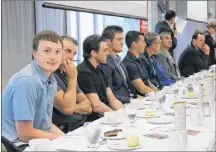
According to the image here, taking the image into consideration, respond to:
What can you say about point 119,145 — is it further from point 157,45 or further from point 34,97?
point 157,45

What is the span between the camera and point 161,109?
2.94m

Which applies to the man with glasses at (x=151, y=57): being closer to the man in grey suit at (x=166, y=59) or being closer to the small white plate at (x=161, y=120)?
the man in grey suit at (x=166, y=59)

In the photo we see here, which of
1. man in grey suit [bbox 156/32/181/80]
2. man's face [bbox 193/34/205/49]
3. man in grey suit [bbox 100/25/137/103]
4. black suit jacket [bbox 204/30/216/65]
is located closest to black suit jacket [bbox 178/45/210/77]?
man's face [bbox 193/34/205/49]

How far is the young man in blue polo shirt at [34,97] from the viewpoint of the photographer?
243 centimetres

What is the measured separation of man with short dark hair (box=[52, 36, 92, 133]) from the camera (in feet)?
10.4

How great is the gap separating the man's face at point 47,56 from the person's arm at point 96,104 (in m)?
0.96

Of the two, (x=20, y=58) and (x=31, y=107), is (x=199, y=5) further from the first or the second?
(x=31, y=107)

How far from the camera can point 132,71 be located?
4.82 metres

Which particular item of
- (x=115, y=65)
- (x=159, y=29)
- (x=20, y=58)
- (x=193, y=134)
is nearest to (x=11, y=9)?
(x=20, y=58)

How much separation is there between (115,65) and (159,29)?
2.93 meters

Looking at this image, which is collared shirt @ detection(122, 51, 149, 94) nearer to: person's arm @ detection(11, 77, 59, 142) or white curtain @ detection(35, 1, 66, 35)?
white curtain @ detection(35, 1, 66, 35)

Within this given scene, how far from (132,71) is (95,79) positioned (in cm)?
118

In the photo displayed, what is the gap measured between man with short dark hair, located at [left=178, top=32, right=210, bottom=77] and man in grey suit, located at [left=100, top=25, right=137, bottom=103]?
8.03 ft

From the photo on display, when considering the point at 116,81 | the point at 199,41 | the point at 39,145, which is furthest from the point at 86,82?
the point at 199,41
